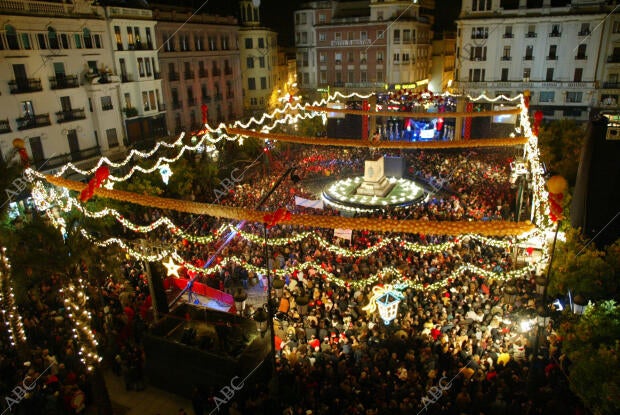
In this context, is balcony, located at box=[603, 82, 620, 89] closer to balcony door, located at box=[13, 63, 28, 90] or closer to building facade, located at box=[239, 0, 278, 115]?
building facade, located at box=[239, 0, 278, 115]

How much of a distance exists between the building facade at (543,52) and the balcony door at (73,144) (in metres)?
36.9

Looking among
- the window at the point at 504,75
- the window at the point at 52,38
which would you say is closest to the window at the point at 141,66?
the window at the point at 52,38

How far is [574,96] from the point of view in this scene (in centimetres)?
4325

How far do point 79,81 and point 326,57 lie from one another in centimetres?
3373

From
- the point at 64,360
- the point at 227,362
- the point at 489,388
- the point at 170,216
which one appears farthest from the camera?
the point at 170,216

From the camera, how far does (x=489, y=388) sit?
11680 millimetres

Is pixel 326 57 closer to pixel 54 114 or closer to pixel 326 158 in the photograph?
pixel 326 158

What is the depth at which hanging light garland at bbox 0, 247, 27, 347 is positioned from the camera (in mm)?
13438

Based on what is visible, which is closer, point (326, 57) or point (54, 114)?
point (54, 114)

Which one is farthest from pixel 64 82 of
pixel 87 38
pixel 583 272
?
pixel 583 272

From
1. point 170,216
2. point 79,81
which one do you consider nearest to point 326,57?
point 79,81

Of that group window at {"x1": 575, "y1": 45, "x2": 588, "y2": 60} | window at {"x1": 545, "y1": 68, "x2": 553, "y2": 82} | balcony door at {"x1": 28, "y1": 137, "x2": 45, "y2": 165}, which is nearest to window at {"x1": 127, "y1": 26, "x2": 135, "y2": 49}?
balcony door at {"x1": 28, "y1": 137, "x2": 45, "y2": 165}

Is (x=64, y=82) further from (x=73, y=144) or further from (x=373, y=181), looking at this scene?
(x=373, y=181)

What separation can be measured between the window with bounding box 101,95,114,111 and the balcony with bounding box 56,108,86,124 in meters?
1.69
